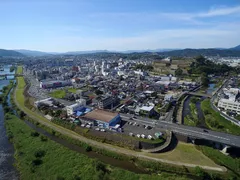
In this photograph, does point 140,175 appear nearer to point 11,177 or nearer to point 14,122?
point 11,177

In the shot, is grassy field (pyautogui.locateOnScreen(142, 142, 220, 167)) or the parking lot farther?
the parking lot

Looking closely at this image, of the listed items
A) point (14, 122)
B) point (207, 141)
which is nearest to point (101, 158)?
point (207, 141)

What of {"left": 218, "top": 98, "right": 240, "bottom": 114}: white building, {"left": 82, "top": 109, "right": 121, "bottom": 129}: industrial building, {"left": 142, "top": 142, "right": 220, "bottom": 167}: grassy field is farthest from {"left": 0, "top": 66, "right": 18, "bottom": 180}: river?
{"left": 218, "top": 98, "right": 240, "bottom": 114}: white building

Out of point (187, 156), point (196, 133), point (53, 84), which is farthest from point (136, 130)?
point (53, 84)

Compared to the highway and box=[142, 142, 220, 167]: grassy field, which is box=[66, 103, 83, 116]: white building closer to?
the highway

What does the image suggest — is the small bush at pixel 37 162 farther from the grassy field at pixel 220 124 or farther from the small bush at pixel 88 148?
the grassy field at pixel 220 124

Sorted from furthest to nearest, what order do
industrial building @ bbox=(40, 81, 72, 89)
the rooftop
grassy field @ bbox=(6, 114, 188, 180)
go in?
industrial building @ bbox=(40, 81, 72, 89) < the rooftop < grassy field @ bbox=(6, 114, 188, 180)
